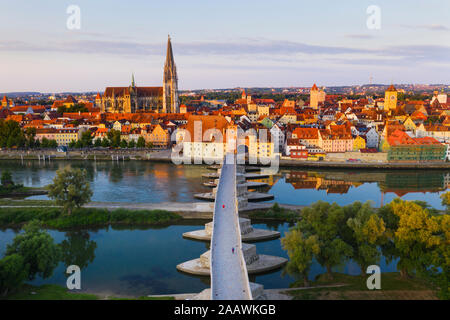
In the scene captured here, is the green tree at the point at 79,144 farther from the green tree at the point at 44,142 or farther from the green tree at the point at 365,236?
the green tree at the point at 365,236

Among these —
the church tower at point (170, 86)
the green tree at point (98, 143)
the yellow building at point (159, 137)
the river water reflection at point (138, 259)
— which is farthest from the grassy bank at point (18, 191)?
the church tower at point (170, 86)

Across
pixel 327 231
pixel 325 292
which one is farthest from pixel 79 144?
pixel 325 292

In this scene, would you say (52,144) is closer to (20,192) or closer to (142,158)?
(142,158)

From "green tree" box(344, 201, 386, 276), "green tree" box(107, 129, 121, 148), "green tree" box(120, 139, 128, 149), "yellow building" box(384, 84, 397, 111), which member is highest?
"yellow building" box(384, 84, 397, 111)

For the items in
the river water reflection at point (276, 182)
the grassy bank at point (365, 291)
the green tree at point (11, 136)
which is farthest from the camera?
the green tree at point (11, 136)

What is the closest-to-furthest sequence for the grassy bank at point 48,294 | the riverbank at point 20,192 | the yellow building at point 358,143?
the grassy bank at point 48,294 → the riverbank at point 20,192 → the yellow building at point 358,143

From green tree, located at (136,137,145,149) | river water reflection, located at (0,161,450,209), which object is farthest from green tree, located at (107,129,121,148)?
river water reflection, located at (0,161,450,209)

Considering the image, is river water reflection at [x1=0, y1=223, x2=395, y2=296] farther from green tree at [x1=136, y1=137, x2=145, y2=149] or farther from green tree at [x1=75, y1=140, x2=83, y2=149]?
green tree at [x1=75, y1=140, x2=83, y2=149]

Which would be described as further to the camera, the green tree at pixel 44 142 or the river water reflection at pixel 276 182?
the green tree at pixel 44 142
